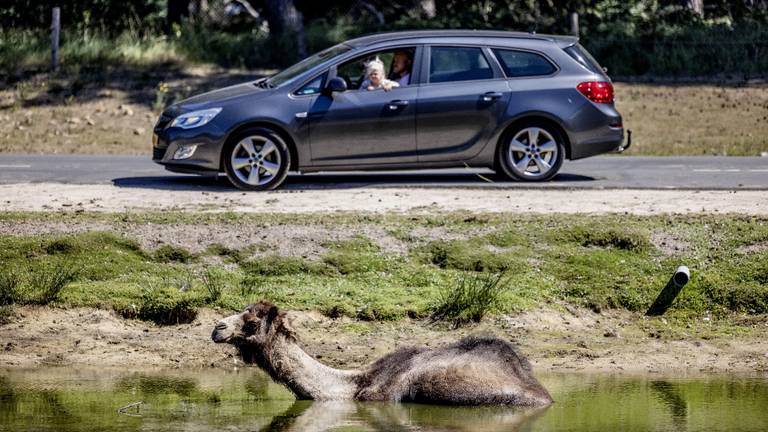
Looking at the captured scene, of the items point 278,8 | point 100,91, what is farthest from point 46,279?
point 278,8

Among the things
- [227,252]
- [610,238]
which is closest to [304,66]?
[227,252]

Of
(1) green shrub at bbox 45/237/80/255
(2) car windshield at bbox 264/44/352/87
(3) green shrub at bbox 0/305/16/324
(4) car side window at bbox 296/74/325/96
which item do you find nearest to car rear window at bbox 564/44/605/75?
(2) car windshield at bbox 264/44/352/87

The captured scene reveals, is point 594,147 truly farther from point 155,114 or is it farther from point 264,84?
point 155,114

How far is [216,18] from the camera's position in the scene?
116 feet

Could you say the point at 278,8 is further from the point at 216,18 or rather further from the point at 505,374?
the point at 505,374

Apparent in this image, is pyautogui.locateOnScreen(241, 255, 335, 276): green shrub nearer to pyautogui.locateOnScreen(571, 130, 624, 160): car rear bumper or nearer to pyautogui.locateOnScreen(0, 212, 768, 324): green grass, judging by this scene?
pyautogui.locateOnScreen(0, 212, 768, 324): green grass

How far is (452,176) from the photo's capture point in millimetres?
17203

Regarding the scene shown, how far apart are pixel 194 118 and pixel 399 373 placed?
740cm

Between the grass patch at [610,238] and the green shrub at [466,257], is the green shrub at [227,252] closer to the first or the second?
the green shrub at [466,257]

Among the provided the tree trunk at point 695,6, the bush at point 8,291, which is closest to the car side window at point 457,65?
the bush at point 8,291

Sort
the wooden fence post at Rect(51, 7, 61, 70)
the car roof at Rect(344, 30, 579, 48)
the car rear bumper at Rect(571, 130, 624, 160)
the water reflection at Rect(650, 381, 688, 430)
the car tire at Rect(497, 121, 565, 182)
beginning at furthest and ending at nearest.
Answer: the wooden fence post at Rect(51, 7, 61, 70) < the car roof at Rect(344, 30, 579, 48) < the car rear bumper at Rect(571, 130, 624, 160) < the car tire at Rect(497, 121, 565, 182) < the water reflection at Rect(650, 381, 688, 430)

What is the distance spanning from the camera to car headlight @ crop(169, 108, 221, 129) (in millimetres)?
15680

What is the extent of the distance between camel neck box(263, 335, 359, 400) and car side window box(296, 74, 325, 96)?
729 centimetres

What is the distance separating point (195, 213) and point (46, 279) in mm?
2473
